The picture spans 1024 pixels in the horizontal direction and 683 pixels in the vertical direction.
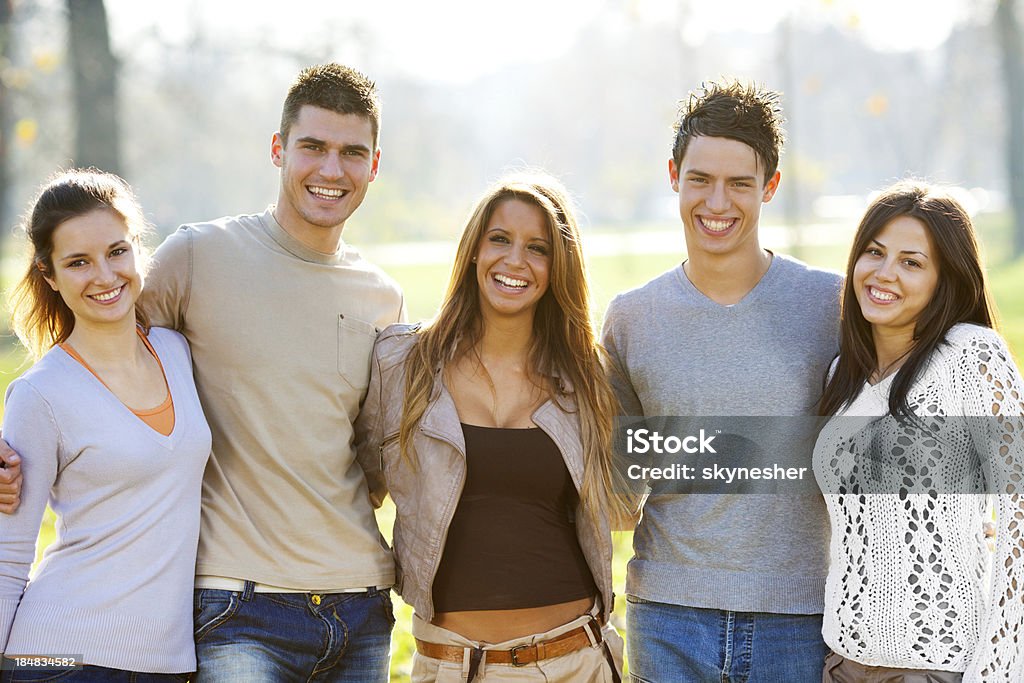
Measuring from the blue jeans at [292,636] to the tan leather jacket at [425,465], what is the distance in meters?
0.17

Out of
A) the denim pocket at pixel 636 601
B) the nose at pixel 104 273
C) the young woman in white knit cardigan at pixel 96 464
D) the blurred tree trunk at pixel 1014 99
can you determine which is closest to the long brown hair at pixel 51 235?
the young woman in white knit cardigan at pixel 96 464

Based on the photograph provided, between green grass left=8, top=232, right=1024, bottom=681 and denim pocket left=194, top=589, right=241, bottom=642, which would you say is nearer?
denim pocket left=194, top=589, right=241, bottom=642

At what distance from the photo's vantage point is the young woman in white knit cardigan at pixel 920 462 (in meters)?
3.22

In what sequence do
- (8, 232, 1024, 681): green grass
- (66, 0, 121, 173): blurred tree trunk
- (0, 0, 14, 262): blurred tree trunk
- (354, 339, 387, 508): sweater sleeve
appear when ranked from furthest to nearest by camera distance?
(0, 0, 14, 262): blurred tree trunk
(66, 0, 121, 173): blurred tree trunk
(8, 232, 1024, 681): green grass
(354, 339, 387, 508): sweater sleeve

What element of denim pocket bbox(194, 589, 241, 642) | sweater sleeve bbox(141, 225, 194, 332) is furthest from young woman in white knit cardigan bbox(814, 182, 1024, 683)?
sweater sleeve bbox(141, 225, 194, 332)

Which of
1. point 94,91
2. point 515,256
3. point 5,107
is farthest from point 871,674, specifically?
point 5,107

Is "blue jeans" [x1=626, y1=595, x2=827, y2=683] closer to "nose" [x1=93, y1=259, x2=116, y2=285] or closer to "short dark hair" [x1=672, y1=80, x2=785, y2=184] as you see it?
"short dark hair" [x1=672, y1=80, x2=785, y2=184]

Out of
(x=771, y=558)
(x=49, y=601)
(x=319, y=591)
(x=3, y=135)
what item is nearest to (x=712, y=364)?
(x=771, y=558)

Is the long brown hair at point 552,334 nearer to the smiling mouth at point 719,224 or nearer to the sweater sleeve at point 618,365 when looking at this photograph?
the sweater sleeve at point 618,365

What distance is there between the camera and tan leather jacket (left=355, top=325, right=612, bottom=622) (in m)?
3.65

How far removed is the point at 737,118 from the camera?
13.0 ft

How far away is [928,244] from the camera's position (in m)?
3.55

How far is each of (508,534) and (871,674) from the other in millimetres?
1228

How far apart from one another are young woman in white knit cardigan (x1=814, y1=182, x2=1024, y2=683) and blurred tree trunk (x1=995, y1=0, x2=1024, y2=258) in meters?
23.9
